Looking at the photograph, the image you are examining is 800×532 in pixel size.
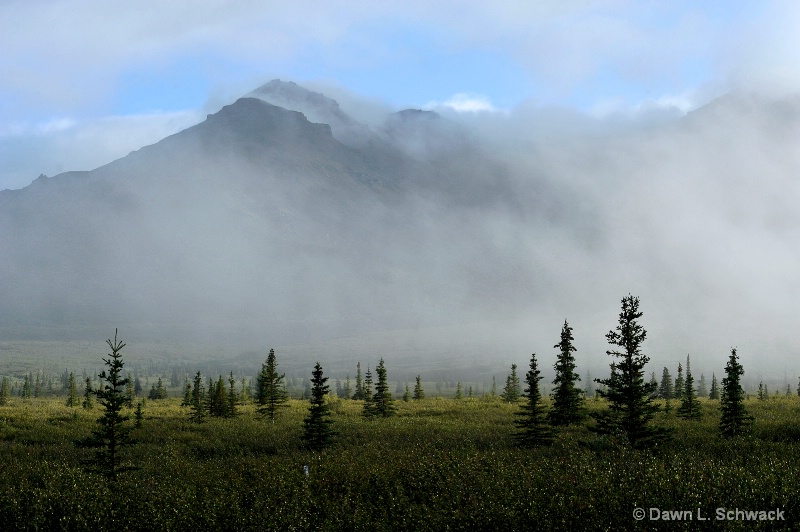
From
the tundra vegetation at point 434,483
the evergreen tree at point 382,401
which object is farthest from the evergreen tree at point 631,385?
the evergreen tree at point 382,401

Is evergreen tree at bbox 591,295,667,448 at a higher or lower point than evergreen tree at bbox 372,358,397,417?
higher

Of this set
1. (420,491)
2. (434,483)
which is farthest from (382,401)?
(420,491)

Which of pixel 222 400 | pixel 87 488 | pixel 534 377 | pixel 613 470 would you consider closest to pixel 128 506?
pixel 87 488

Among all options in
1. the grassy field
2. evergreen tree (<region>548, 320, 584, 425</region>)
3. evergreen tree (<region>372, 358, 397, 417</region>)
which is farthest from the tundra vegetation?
evergreen tree (<region>372, 358, 397, 417</region>)

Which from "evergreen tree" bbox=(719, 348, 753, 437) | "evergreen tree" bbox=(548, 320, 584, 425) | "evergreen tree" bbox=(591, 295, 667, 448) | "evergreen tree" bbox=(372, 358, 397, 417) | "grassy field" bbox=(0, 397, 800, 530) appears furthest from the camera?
"evergreen tree" bbox=(372, 358, 397, 417)

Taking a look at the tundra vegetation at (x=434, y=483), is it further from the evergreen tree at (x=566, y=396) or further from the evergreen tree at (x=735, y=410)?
the evergreen tree at (x=566, y=396)

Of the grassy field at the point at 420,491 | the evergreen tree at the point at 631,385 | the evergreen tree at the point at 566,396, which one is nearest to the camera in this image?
the grassy field at the point at 420,491

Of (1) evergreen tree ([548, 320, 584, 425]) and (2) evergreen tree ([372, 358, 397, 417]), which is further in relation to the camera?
(2) evergreen tree ([372, 358, 397, 417])

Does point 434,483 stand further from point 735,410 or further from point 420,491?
point 735,410

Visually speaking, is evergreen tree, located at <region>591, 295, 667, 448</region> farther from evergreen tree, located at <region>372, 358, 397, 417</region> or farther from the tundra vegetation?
evergreen tree, located at <region>372, 358, 397, 417</region>

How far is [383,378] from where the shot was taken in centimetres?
5331

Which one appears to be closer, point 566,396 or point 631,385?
point 631,385

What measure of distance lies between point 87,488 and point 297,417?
111ft

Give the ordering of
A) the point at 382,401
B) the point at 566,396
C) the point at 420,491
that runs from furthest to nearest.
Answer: the point at 382,401 < the point at 566,396 < the point at 420,491
